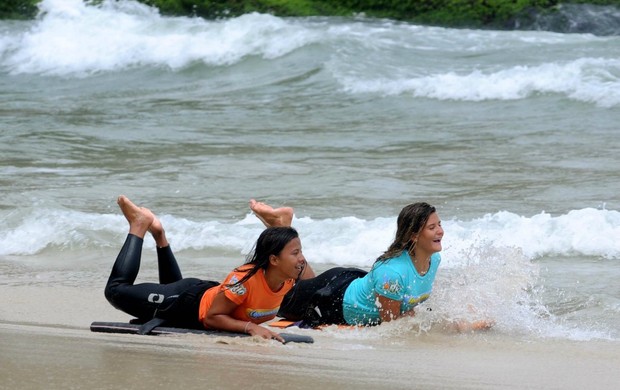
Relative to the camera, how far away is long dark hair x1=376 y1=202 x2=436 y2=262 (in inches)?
247

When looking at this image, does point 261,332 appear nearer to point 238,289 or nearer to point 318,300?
point 238,289

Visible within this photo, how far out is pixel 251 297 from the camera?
6.00m

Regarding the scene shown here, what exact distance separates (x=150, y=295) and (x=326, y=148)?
7.82 meters

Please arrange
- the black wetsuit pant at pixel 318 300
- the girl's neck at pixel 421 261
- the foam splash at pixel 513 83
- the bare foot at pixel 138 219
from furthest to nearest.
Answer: the foam splash at pixel 513 83, the bare foot at pixel 138 219, the black wetsuit pant at pixel 318 300, the girl's neck at pixel 421 261

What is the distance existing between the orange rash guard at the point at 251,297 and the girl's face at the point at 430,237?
2.53ft

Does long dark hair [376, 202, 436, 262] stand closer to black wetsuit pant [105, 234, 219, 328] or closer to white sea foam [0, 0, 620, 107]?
black wetsuit pant [105, 234, 219, 328]

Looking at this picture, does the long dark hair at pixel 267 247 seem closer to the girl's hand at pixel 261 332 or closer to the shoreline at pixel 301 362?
the girl's hand at pixel 261 332

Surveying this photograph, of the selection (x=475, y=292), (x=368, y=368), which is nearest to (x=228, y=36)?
(x=475, y=292)

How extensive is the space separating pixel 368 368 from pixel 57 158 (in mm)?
9324

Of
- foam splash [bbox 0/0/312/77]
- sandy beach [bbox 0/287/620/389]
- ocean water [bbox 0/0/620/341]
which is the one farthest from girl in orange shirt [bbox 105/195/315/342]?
foam splash [bbox 0/0/312/77]

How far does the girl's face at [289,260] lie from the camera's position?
232 inches

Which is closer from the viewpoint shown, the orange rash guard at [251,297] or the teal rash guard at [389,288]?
the orange rash guard at [251,297]

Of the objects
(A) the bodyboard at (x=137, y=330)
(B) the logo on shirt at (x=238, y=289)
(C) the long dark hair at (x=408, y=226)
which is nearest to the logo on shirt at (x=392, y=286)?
(C) the long dark hair at (x=408, y=226)

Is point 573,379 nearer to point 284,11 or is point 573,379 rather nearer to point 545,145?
point 545,145
